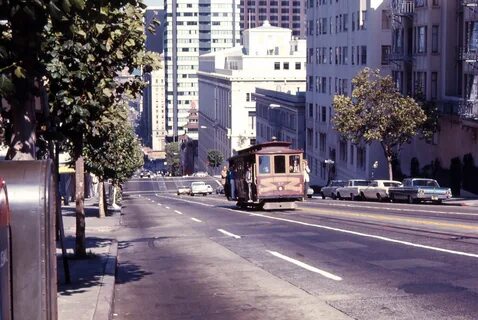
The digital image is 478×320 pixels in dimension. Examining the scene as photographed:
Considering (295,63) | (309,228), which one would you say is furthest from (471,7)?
(295,63)

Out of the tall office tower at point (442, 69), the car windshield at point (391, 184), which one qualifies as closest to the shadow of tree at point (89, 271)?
the car windshield at point (391, 184)

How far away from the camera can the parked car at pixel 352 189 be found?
54.8 m

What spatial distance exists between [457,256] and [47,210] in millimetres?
10809

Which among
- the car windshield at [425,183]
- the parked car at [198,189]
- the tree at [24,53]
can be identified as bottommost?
the parked car at [198,189]

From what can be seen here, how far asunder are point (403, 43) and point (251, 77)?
260 ft

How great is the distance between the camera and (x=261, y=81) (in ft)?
473

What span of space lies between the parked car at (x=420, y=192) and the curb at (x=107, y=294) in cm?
2930

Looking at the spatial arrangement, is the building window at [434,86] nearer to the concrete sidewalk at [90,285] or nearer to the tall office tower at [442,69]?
the tall office tower at [442,69]

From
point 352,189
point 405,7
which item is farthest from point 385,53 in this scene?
point 352,189

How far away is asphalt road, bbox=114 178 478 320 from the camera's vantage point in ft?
40.7

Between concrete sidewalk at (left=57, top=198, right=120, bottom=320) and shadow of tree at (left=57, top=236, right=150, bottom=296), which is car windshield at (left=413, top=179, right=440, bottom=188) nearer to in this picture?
concrete sidewalk at (left=57, top=198, right=120, bottom=320)

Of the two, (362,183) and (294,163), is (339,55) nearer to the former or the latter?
(362,183)

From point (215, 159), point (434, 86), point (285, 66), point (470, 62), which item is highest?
point (285, 66)

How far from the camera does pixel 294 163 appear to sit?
125 feet
